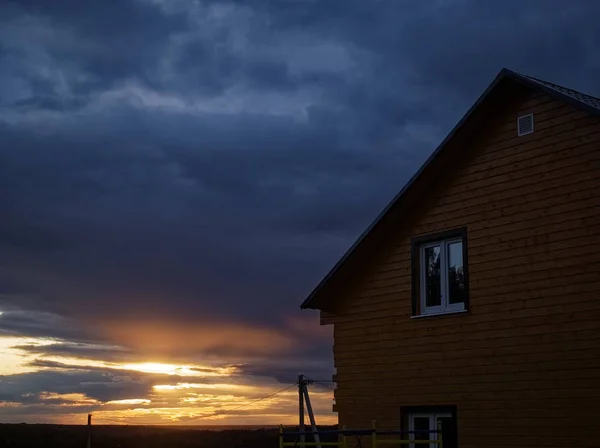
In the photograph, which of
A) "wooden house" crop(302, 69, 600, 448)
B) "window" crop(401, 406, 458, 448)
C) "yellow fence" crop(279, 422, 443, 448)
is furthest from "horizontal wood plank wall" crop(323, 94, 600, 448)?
"yellow fence" crop(279, 422, 443, 448)

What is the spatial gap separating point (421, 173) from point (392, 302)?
2600 mm

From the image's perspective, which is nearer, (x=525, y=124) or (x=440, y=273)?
(x=525, y=124)

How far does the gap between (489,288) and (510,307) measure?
0.57m

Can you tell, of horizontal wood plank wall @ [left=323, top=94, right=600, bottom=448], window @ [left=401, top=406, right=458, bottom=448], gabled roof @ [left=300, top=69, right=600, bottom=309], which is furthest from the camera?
window @ [left=401, top=406, right=458, bottom=448]

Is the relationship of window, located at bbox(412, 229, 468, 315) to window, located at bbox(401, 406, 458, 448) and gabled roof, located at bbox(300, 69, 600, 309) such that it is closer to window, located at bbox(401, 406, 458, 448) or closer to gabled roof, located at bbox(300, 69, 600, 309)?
gabled roof, located at bbox(300, 69, 600, 309)

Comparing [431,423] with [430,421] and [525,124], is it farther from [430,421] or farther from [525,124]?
[525,124]

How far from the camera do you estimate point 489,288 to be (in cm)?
1455

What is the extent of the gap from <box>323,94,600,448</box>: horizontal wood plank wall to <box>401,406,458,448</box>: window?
18 cm

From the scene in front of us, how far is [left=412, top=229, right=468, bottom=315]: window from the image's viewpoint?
1520cm

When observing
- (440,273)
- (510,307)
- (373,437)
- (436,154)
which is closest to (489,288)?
(510,307)

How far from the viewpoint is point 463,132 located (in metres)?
15.1

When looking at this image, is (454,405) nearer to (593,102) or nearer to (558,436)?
(558,436)

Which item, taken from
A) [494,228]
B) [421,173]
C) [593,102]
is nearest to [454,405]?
[494,228]

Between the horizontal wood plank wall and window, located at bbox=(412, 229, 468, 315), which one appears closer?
the horizontal wood plank wall
